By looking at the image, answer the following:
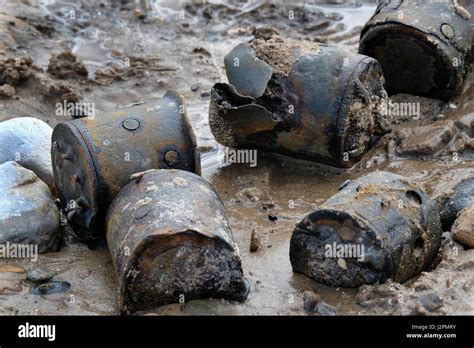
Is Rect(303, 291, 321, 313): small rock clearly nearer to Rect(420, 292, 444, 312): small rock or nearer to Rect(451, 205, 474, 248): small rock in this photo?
Rect(420, 292, 444, 312): small rock

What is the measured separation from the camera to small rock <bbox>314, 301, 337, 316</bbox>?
3.94 m

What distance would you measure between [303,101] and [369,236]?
1.51 meters

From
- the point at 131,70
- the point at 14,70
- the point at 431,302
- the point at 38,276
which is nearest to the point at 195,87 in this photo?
the point at 131,70

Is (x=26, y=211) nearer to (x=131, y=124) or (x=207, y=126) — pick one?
(x=131, y=124)

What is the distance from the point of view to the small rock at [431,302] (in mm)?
3746

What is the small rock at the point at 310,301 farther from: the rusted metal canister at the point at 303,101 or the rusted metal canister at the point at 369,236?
the rusted metal canister at the point at 303,101

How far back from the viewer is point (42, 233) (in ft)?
14.9

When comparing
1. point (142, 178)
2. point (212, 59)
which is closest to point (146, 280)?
point (142, 178)

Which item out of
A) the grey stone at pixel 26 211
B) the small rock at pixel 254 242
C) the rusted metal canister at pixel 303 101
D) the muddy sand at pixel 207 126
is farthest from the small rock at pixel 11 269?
the rusted metal canister at pixel 303 101

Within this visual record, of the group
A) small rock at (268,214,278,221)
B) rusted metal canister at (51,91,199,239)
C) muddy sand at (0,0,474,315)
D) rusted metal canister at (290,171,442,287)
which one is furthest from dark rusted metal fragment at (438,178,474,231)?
rusted metal canister at (51,91,199,239)

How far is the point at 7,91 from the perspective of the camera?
20.1ft

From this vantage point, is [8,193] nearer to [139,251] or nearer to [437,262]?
[139,251]

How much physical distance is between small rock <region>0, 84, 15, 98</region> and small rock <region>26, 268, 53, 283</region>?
7.34 feet
